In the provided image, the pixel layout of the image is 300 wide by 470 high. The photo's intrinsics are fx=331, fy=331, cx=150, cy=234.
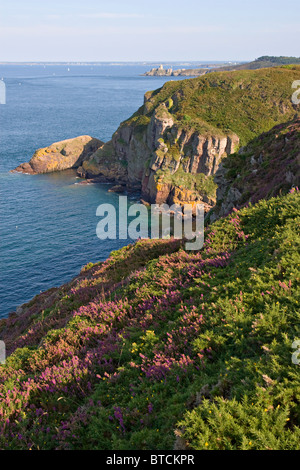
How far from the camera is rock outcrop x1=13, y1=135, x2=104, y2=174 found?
316ft

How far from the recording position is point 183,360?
7.94 m

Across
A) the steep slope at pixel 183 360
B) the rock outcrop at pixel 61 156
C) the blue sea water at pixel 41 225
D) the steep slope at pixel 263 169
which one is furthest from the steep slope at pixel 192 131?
the steep slope at pixel 183 360

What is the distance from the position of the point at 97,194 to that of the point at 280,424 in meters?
80.3

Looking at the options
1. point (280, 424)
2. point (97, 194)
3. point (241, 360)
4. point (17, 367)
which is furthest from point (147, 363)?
point (97, 194)

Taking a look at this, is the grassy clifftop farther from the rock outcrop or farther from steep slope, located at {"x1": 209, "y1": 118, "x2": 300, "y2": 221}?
steep slope, located at {"x1": 209, "y1": 118, "x2": 300, "y2": 221}

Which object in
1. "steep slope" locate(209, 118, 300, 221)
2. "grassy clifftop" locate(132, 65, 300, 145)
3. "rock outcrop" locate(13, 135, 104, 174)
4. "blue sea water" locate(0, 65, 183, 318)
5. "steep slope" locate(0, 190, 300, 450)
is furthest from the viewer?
"rock outcrop" locate(13, 135, 104, 174)

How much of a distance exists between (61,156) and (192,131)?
41.9m

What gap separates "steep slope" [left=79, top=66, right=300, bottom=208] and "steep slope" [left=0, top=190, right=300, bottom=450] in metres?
64.0

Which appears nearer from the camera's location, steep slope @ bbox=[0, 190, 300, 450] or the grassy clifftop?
steep slope @ bbox=[0, 190, 300, 450]

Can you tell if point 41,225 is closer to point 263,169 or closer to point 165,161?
point 165,161

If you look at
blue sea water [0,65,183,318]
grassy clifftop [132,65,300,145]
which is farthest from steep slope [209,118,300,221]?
grassy clifftop [132,65,300,145]

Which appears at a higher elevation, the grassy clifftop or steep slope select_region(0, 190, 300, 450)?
the grassy clifftop

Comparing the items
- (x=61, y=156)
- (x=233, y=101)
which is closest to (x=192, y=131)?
(x=233, y=101)

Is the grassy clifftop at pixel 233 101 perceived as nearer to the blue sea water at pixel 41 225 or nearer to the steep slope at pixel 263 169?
the blue sea water at pixel 41 225
